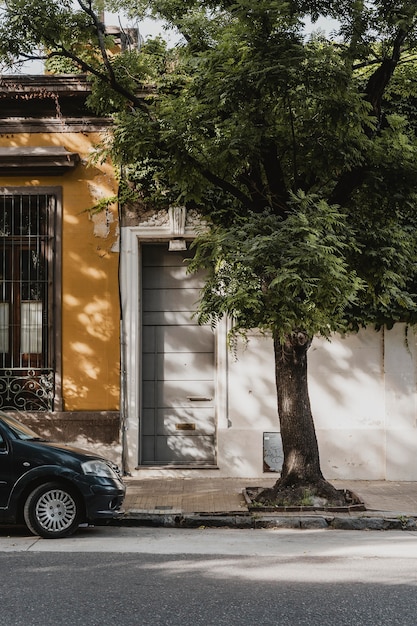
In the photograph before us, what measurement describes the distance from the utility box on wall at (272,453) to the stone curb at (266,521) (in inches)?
138

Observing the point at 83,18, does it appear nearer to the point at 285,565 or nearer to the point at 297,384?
the point at 297,384

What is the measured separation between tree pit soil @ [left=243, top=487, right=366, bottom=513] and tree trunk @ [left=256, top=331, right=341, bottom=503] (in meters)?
0.04

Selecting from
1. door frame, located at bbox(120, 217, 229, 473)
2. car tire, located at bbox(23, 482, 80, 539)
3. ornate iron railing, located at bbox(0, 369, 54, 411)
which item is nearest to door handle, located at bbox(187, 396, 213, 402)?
door frame, located at bbox(120, 217, 229, 473)

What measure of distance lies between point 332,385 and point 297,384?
291cm

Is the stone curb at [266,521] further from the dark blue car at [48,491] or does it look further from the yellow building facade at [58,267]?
the yellow building facade at [58,267]

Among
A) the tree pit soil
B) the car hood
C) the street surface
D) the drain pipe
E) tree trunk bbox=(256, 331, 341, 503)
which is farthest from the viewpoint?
the drain pipe

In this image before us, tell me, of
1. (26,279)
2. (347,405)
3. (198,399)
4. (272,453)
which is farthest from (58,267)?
(347,405)

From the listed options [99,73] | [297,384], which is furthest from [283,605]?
[99,73]

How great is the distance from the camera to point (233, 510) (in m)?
10.8

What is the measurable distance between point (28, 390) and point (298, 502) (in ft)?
18.0

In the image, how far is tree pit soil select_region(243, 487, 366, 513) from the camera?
35.0ft

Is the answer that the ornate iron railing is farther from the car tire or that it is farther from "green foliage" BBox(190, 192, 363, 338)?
the car tire

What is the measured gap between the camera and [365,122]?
1022 centimetres

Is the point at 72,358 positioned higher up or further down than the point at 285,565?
higher up
